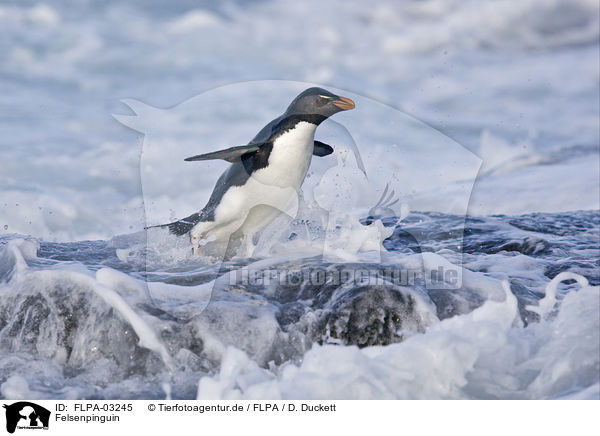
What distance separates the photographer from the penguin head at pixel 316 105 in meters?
5.58

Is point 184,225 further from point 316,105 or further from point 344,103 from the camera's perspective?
point 344,103

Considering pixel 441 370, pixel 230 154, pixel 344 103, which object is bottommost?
pixel 441 370

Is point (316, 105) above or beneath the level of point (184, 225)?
above

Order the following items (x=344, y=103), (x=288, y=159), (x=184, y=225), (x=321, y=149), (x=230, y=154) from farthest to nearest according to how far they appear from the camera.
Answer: (x=184, y=225)
(x=321, y=149)
(x=288, y=159)
(x=230, y=154)
(x=344, y=103)

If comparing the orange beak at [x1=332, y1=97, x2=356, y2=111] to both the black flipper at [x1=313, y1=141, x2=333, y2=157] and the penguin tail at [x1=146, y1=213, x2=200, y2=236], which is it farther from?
the penguin tail at [x1=146, y1=213, x2=200, y2=236]

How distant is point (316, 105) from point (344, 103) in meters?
0.36

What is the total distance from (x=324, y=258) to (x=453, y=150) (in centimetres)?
161

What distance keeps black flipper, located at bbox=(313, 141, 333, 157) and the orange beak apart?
1.77 ft

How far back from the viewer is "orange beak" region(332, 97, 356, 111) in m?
5.45
